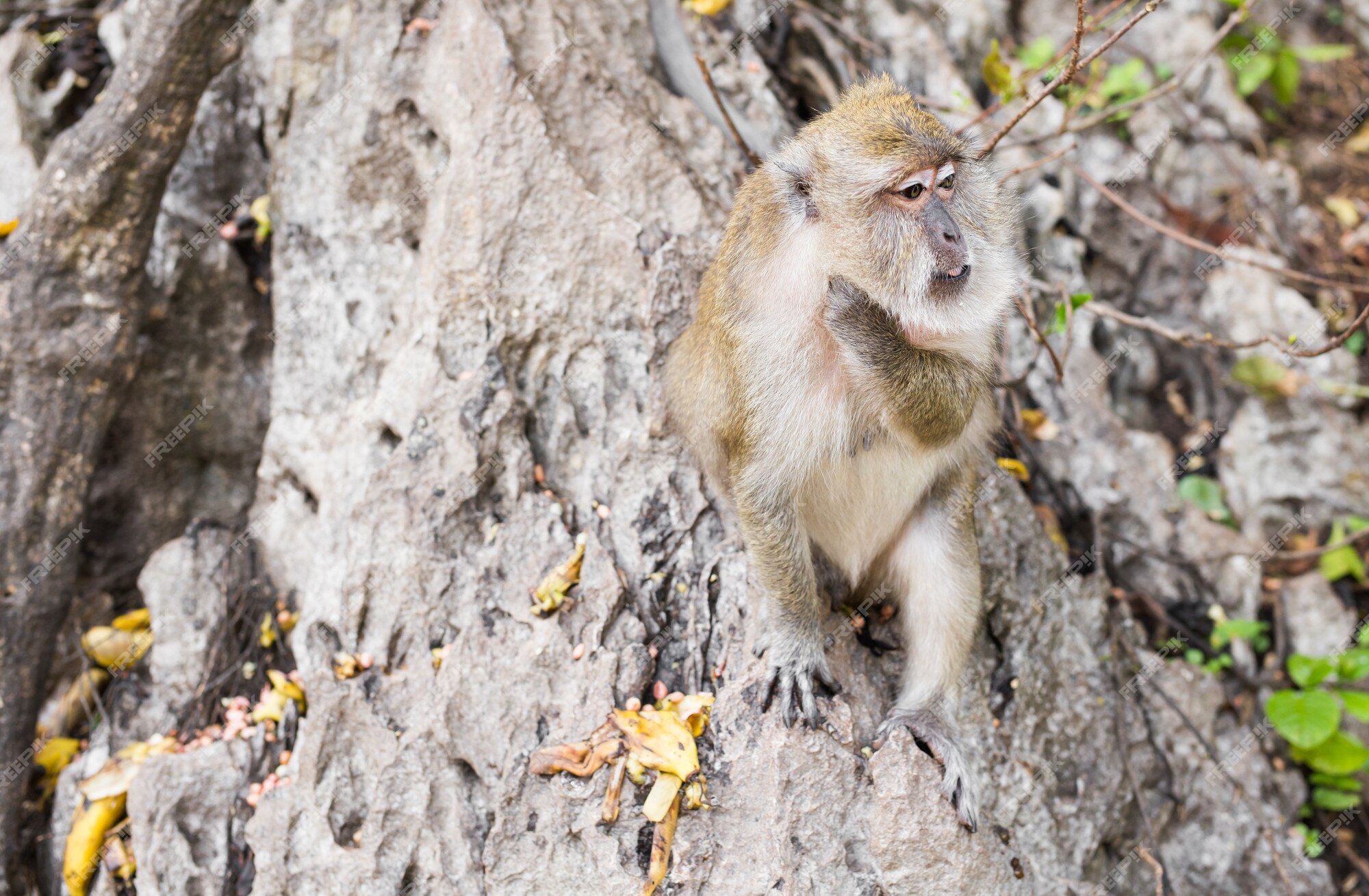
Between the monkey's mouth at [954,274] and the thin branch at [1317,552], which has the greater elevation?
the monkey's mouth at [954,274]

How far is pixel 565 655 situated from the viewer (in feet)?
11.4

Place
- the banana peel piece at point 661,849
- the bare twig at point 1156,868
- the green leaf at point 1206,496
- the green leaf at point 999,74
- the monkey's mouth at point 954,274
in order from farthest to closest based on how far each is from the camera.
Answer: the green leaf at point 1206,496
the green leaf at point 999,74
the bare twig at point 1156,868
the banana peel piece at point 661,849
the monkey's mouth at point 954,274

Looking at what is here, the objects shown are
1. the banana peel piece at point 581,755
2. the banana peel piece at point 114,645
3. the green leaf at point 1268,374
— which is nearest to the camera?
the banana peel piece at point 581,755

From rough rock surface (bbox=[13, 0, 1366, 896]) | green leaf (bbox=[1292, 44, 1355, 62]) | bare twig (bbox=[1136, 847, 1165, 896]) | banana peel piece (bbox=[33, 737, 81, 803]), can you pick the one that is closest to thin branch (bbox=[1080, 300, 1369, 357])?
rough rock surface (bbox=[13, 0, 1366, 896])

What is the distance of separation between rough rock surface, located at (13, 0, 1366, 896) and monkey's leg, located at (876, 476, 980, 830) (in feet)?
0.46

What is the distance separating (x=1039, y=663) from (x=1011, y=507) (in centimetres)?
69

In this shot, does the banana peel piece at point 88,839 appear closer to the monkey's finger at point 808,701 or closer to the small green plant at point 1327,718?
the monkey's finger at point 808,701

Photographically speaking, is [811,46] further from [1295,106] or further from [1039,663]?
[1295,106]

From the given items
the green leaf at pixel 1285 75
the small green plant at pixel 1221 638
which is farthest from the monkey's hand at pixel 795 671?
the green leaf at pixel 1285 75

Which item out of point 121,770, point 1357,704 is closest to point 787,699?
point 121,770

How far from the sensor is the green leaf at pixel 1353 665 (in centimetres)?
499

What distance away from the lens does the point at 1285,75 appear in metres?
6.96

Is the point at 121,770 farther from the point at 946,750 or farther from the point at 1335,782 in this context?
the point at 1335,782

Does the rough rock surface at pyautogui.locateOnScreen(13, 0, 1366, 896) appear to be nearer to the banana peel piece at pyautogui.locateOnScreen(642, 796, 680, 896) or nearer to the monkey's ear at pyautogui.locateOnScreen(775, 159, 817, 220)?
the banana peel piece at pyautogui.locateOnScreen(642, 796, 680, 896)
